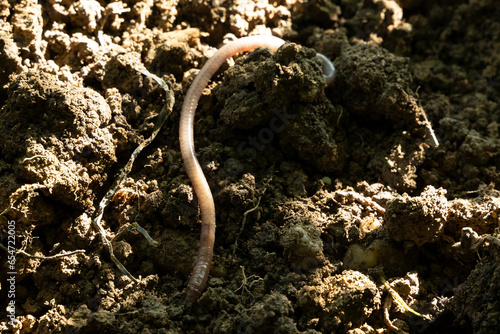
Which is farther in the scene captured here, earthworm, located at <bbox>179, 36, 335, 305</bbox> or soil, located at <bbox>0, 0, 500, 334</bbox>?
earthworm, located at <bbox>179, 36, 335, 305</bbox>

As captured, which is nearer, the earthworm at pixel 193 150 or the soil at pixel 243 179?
the soil at pixel 243 179

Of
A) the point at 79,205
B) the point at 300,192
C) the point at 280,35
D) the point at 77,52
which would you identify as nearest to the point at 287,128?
the point at 300,192

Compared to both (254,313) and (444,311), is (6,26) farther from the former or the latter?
(444,311)

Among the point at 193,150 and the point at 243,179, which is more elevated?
the point at 193,150
